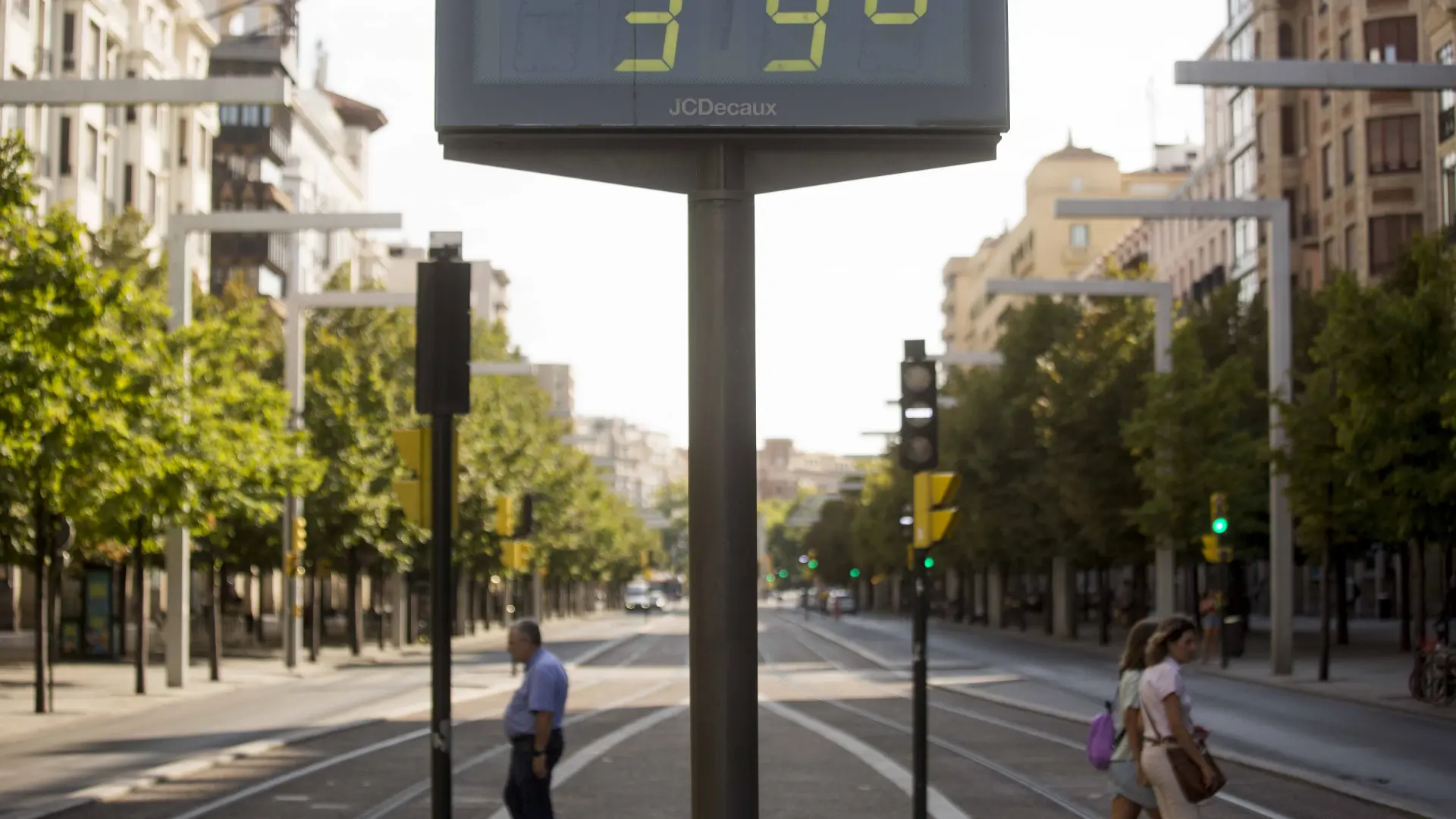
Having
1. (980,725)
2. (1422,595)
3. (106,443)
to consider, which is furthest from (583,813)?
(1422,595)

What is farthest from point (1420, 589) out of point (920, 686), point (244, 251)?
point (244, 251)

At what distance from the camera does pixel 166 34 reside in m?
80.9

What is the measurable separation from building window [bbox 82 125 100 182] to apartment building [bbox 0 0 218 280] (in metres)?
0.02

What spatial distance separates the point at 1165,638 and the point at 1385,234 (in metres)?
62.3

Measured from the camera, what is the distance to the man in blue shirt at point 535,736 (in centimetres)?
1230

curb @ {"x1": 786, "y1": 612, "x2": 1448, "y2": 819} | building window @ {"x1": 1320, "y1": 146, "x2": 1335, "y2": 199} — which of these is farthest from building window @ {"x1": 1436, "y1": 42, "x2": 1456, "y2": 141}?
curb @ {"x1": 786, "y1": 612, "x2": 1448, "y2": 819}

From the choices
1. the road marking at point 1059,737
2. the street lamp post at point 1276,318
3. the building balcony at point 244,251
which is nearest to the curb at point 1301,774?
the road marking at point 1059,737

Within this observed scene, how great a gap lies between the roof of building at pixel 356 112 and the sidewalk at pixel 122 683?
225 feet

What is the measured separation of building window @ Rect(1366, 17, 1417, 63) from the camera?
6888cm

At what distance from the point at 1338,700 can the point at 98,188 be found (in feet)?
158

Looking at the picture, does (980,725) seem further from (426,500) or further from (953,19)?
(953,19)

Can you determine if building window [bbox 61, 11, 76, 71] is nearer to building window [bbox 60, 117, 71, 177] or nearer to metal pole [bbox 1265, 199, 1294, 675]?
building window [bbox 60, 117, 71, 177]

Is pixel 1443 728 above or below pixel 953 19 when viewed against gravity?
below

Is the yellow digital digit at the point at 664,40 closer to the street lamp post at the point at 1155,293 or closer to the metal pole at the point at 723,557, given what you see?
the metal pole at the point at 723,557
